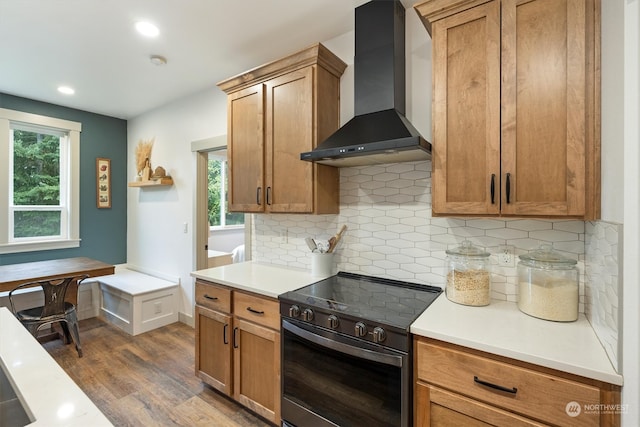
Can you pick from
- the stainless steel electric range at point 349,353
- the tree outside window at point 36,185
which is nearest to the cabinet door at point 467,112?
the stainless steel electric range at point 349,353

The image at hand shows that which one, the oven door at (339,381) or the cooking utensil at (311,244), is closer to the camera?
the oven door at (339,381)

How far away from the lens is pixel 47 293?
109 inches

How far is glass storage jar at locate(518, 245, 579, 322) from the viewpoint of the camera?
1374mm

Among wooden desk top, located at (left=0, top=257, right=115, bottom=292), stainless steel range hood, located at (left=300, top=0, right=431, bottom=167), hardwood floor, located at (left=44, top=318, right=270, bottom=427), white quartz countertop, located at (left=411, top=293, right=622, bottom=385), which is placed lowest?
hardwood floor, located at (left=44, top=318, right=270, bottom=427)

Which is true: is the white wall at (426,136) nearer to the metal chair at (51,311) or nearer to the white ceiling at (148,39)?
the white ceiling at (148,39)

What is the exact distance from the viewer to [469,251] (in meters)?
1.68

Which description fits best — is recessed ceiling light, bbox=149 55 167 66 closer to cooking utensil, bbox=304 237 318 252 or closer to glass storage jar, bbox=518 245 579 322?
cooking utensil, bbox=304 237 318 252

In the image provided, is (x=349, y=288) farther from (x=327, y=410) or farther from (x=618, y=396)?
(x=618, y=396)

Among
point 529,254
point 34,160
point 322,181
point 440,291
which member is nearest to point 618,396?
point 529,254

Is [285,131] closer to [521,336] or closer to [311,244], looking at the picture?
[311,244]

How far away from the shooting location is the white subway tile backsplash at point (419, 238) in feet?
3.98

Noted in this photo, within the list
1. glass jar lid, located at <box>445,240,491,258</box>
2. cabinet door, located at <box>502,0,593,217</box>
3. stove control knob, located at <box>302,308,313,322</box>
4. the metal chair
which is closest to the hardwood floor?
the metal chair

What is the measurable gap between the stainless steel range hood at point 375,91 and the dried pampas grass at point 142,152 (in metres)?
3.13

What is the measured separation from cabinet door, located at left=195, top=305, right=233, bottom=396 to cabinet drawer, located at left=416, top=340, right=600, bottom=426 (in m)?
1.37
